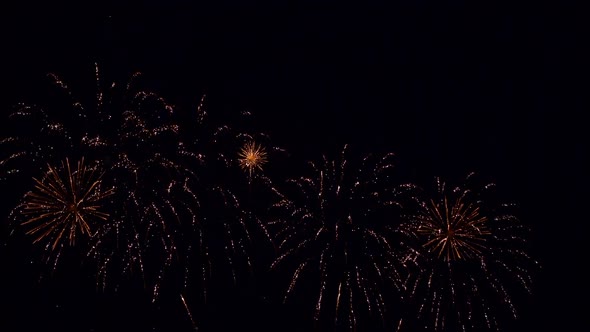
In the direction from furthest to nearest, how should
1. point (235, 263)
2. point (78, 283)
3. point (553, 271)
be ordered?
point (553, 271) < point (235, 263) < point (78, 283)

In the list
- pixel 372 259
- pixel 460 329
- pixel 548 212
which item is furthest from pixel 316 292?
pixel 548 212

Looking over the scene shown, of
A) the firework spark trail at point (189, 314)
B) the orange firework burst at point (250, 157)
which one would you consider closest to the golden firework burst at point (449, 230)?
the orange firework burst at point (250, 157)

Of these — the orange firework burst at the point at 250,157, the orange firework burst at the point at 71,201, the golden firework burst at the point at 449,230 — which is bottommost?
the orange firework burst at the point at 71,201

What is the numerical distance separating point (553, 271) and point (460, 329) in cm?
887

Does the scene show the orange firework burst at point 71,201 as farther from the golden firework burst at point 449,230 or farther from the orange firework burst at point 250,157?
the golden firework burst at point 449,230

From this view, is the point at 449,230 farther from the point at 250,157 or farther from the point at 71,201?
the point at 71,201

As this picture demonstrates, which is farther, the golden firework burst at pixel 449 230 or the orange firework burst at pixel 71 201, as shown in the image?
the golden firework burst at pixel 449 230

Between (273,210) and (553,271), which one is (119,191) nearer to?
(273,210)

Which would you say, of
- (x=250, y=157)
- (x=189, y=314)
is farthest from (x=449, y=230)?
(x=189, y=314)

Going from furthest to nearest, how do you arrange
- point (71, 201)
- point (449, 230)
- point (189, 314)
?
point (189, 314) < point (449, 230) < point (71, 201)

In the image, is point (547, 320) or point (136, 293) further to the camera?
point (547, 320)

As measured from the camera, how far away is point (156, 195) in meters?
10.4

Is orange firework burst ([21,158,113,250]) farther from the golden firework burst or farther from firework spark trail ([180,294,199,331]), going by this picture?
the golden firework burst

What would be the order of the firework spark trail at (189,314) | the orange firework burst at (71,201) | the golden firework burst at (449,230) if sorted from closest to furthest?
Result: the orange firework burst at (71,201) → the golden firework burst at (449,230) → the firework spark trail at (189,314)
